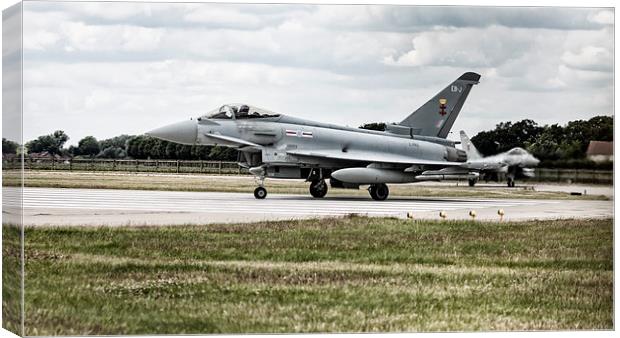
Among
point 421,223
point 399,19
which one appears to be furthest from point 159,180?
point 399,19

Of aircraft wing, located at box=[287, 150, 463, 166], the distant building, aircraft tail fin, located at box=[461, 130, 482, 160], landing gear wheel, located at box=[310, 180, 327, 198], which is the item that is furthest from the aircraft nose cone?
aircraft wing, located at box=[287, 150, 463, 166]

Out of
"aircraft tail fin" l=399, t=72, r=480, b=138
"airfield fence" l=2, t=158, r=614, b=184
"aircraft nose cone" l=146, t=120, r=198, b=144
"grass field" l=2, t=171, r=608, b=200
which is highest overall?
"aircraft tail fin" l=399, t=72, r=480, b=138

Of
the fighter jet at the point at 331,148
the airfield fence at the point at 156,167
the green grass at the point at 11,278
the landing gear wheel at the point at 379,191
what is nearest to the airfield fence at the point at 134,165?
the airfield fence at the point at 156,167

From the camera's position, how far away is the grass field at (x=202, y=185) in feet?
43.0

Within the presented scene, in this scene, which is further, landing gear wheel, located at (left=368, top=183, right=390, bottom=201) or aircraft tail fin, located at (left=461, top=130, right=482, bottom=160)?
landing gear wheel, located at (left=368, top=183, right=390, bottom=201)

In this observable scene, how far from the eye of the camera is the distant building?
13.1 m

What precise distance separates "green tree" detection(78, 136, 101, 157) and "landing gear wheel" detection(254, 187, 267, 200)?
15.6ft

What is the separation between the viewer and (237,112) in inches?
719

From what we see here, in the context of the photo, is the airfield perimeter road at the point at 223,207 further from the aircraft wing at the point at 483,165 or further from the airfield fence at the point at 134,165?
the aircraft wing at the point at 483,165

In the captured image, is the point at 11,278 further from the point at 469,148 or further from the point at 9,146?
the point at 469,148

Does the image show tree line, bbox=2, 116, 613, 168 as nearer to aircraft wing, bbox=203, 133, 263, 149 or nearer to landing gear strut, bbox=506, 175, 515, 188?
landing gear strut, bbox=506, 175, 515, 188

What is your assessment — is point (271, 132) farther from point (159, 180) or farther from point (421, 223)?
point (421, 223)

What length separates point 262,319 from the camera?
1135 centimetres

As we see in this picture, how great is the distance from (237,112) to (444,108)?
455 cm
